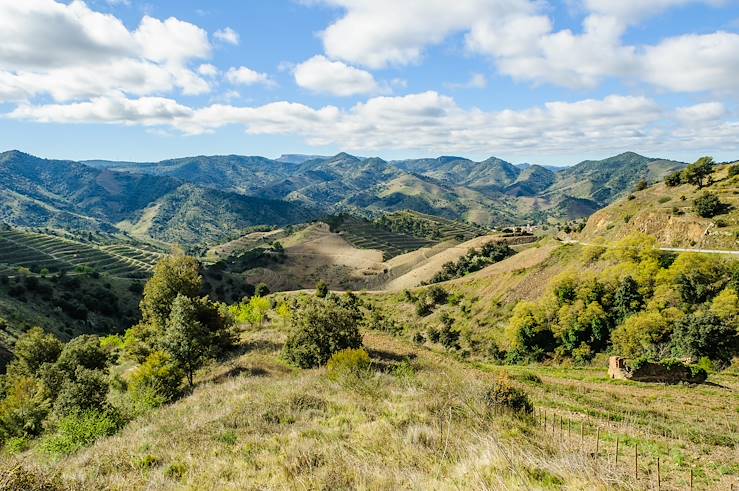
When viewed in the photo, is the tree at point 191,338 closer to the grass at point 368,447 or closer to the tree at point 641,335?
the grass at point 368,447

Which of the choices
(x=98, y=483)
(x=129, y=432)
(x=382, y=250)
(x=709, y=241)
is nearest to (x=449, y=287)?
(x=709, y=241)

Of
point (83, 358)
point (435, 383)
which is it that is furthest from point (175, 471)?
point (83, 358)

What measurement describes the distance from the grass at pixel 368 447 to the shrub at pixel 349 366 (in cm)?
66

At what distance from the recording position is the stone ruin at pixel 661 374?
27375 mm

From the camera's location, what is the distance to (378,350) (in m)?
30.5

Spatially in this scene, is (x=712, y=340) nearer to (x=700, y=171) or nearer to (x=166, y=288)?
(x=700, y=171)

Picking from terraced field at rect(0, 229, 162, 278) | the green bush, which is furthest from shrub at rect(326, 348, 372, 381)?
terraced field at rect(0, 229, 162, 278)

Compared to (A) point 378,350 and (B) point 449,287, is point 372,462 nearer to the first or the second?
(A) point 378,350

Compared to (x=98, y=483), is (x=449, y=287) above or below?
below

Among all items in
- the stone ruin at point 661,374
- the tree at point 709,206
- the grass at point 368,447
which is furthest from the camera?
the tree at point 709,206

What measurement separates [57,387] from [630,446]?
119 feet

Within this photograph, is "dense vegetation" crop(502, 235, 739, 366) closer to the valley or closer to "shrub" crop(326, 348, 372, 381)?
the valley

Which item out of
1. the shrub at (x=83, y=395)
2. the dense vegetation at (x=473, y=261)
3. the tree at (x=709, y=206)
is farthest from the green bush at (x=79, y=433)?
the dense vegetation at (x=473, y=261)

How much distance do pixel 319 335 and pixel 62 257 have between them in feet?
547
